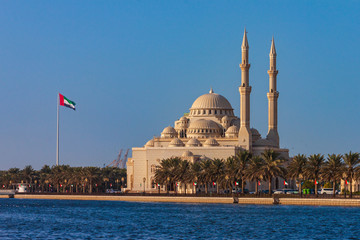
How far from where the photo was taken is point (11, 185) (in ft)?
559

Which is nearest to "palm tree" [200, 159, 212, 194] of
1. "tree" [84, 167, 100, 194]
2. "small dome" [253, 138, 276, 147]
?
"small dome" [253, 138, 276, 147]

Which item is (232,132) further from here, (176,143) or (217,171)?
(217,171)

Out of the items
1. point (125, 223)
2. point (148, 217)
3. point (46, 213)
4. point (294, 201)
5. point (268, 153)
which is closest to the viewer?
point (125, 223)

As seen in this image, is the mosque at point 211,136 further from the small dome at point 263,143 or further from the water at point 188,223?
the water at point 188,223

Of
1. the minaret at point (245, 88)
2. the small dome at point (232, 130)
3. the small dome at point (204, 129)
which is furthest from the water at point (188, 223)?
the small dome at point (204, 129)

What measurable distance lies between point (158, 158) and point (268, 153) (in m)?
38.6

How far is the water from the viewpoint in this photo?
6638 centimetres

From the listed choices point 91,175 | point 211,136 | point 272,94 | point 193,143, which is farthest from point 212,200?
point 211,136

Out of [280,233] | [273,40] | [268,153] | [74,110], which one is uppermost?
[273,40]

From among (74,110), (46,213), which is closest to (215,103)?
(74,110)

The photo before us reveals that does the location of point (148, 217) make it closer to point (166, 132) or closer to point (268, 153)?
point (268, 153)

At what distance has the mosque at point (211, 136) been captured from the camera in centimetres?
13925

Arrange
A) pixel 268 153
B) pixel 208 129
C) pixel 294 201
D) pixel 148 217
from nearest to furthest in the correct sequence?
pixel 148 217
pixel 294 201
pixel 268 153
pixel 208 129

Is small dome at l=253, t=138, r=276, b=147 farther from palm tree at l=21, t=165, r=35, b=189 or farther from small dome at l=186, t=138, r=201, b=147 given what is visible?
palm tree at l=21, t=165, r=35, b=189
